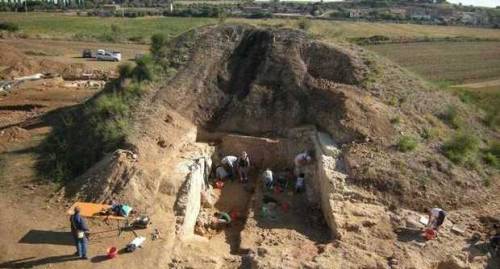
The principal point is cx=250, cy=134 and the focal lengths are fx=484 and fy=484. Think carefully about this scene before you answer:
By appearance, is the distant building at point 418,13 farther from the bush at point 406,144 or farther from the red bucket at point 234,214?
the red bucket at point 234,214

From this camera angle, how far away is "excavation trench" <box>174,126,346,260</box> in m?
14.2

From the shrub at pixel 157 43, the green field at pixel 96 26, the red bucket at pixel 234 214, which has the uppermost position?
the shrub at pixel 157 43

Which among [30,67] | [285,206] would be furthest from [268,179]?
[30,67]

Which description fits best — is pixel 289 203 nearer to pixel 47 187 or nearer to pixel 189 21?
pixel 47 187

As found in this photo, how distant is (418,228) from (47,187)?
1169 cm

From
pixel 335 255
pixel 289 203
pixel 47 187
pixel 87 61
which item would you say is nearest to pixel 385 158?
pixel 289 203

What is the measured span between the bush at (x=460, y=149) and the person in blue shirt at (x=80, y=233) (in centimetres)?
1231

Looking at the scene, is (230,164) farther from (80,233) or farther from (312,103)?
(80,233)

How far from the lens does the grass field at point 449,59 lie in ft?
139

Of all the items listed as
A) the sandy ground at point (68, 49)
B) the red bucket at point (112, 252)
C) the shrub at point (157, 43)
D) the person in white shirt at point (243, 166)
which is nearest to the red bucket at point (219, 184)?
the person in white shirt at point (243, 166)

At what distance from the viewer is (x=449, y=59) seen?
4969 cm

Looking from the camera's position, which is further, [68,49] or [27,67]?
[68,49]

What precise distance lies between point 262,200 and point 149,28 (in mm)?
59070

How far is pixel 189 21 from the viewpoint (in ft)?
255
